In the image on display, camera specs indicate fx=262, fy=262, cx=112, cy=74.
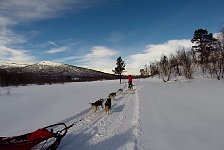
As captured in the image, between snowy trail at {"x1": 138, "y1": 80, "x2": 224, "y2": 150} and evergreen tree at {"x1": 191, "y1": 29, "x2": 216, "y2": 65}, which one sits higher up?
evergreen tree at {"x1": 191, "y1": 29, "x2": 216, "y2": 65}

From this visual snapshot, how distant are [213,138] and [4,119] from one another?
26.0 feet

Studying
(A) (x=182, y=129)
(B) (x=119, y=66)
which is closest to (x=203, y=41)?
(B) (x=119, y=66)

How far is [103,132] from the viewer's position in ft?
25.5

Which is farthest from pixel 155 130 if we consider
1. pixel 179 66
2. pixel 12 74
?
pixel 12 74

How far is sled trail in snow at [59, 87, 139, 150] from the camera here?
21.6 ft

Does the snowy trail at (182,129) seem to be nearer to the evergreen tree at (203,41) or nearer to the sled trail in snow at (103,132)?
the sled trail in snow at (103,132)

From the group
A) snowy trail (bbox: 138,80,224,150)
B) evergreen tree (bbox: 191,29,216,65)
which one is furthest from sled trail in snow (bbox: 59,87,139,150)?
evergreen tree (bbox: 191,29,216,65)

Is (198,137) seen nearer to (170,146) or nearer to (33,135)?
(170,146)

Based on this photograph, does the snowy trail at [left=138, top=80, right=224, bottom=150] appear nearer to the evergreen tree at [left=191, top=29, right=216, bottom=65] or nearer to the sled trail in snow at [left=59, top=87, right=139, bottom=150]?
the sled trail in snow at [left=59, top=87, right=139, bottom=150]

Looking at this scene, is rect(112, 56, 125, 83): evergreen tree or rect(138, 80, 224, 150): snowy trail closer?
rect(138, 80, 224, 150): snowy trail

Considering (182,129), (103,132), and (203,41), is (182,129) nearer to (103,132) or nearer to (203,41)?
(103,132)

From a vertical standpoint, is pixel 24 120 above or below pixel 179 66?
below

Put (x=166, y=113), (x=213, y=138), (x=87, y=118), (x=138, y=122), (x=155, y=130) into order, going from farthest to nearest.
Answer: (x=166, y=113) → (x=87, y=118) → (x=138, y=122) → (x=155, y=130) → (x=213, y=138)

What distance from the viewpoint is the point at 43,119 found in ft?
34.2
